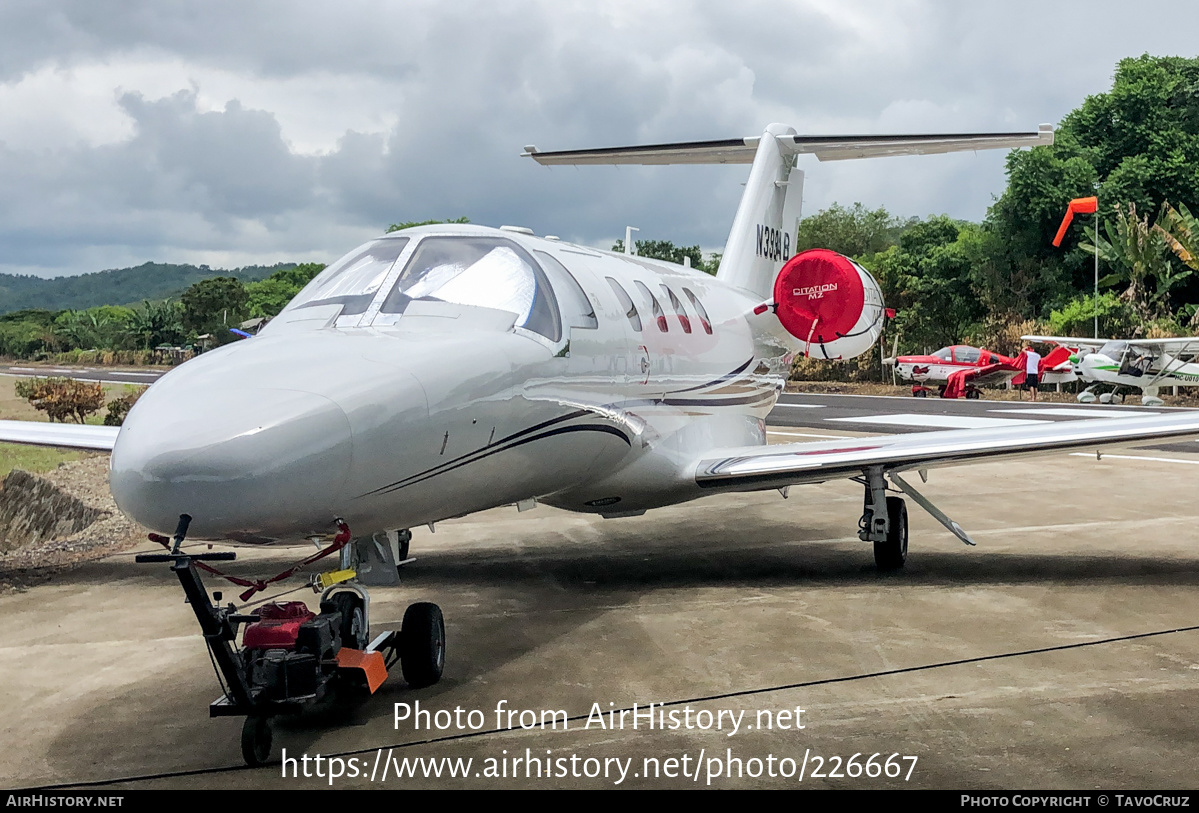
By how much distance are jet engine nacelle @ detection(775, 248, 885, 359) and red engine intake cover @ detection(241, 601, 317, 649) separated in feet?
21.3

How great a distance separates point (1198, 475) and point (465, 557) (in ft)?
34.9

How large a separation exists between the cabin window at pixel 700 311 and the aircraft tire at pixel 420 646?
4857mm

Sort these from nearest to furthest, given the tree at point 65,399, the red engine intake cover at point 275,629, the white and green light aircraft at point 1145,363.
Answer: the red engine intake cover at point 275,629 < the tree at point 65,399 < the white and green light aircraft at point 1145,363

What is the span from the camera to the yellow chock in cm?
513

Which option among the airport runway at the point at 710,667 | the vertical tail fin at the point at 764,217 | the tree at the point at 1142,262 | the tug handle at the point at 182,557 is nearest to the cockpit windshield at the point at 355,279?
the tug handle at the point at 182,557

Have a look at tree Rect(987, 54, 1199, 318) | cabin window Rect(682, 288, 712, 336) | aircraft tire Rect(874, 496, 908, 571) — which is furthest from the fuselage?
tree Rect(987, 54, 1199, 318)

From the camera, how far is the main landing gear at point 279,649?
14.5ft

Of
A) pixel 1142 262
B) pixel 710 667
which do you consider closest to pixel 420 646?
pixel 710 667

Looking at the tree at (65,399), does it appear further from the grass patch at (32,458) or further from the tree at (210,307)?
the tree at (210,307)

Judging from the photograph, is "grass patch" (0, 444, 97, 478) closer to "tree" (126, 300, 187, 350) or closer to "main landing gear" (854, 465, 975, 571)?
"main landing gear" (854, 465, 975, 571)

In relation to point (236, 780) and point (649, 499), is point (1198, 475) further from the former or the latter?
point (236, 780)

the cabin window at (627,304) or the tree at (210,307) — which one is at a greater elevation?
the tree at (210,307)

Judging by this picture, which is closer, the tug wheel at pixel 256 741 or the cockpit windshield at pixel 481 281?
the tug wheel at pixel 256 741

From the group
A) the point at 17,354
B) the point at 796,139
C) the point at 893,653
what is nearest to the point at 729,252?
the point at 796,139
